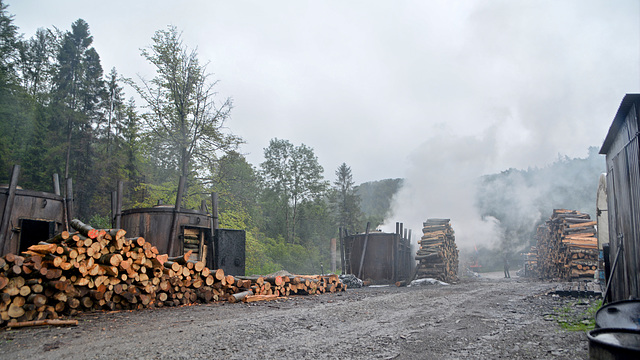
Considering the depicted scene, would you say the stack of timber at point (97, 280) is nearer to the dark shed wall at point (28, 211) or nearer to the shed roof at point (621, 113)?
the dark shed wall at point (28, 211)

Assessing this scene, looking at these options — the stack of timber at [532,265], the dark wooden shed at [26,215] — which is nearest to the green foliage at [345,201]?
the stack of timber at [532,265]

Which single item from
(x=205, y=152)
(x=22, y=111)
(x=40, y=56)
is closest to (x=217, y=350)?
(x=205, y=152)

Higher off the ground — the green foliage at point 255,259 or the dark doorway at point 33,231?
the dark doorway at point 33,231

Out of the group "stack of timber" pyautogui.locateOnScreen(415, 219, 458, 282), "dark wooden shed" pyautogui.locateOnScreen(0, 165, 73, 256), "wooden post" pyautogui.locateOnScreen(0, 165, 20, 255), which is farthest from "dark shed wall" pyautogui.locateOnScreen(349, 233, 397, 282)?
"wooden post" pyautogui.locateOnScreen(0, 165, 20, 255)

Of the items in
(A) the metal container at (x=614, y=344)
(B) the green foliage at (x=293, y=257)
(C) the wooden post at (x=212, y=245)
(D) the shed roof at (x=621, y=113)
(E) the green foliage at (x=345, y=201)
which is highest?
(E) the green foliage at (x=345, y=201)

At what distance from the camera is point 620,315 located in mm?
3748

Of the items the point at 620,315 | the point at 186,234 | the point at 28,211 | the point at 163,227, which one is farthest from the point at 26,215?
the point at 620,315

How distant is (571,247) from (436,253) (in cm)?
488

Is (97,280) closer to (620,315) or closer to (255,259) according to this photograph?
(620,315)

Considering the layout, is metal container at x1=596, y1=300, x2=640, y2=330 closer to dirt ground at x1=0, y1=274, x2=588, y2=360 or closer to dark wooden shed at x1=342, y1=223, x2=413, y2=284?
dirt ground at x1=0, y1=274, x2=588, y2=360

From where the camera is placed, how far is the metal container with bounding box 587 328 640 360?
8.80 feet

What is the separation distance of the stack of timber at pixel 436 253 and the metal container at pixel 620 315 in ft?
42.6

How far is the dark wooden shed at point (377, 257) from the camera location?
52.9ft

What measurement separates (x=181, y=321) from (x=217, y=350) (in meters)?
2.01
